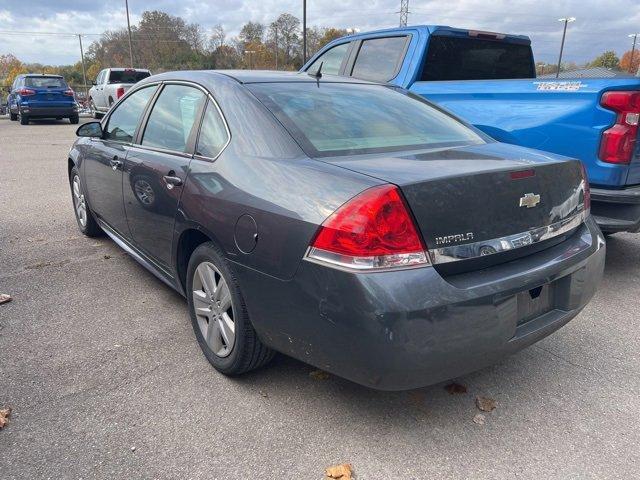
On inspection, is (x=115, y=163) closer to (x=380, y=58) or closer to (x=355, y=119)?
(x=355, y=119)

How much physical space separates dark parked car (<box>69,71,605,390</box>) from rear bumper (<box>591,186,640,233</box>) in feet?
3.24

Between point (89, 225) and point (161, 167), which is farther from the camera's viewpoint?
point (89, 225)

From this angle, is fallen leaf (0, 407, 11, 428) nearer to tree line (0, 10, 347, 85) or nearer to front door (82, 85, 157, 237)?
front door (82, 85, 157, 237)

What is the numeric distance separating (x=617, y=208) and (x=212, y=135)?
9.25 feet

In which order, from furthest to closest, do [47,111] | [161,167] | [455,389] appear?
[47,111]
[161,167]
[455,389]

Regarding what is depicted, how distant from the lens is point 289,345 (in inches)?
92.0

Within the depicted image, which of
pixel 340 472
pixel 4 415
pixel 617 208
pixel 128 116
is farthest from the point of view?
pixel 128 116

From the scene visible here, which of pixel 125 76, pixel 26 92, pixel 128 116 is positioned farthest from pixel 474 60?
pixel 26 92

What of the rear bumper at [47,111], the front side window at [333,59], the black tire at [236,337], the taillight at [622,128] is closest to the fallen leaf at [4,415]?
the black tire at [236,337]

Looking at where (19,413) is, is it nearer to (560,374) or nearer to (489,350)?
(489,350)

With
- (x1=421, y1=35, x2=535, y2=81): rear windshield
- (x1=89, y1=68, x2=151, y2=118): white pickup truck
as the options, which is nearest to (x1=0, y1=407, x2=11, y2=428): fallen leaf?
(x1=421, y1=35, x2=535, y2=81): rear windshield

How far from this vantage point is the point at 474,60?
5711mm

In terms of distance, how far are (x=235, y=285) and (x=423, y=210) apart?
1.01m

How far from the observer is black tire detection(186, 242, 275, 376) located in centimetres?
259
